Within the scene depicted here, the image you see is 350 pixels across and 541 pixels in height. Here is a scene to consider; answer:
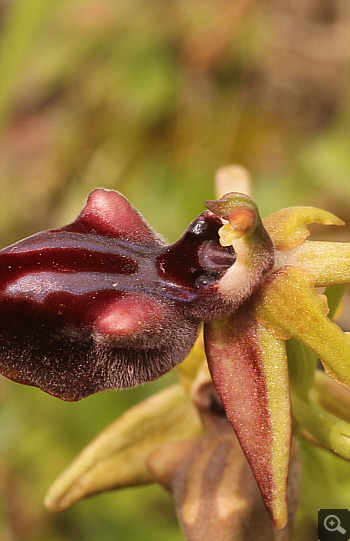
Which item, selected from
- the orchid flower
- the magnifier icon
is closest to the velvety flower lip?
the orchid flower

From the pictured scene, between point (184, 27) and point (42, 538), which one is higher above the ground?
point (184, 27)

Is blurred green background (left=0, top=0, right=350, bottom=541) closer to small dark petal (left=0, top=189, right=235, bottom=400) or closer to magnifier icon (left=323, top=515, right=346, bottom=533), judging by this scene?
magnifier icon (left=323, top=515, right=346, bottom=533)

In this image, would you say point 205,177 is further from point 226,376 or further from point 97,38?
point 226,376

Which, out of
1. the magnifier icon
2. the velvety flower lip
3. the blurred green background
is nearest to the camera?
the velvety flower lip

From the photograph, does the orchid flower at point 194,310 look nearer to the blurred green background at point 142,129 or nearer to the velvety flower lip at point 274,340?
the velvety flower lip at point 274,340

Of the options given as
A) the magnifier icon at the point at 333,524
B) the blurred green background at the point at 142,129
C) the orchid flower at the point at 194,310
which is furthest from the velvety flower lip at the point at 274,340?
the blurred green background at the point at 142,129

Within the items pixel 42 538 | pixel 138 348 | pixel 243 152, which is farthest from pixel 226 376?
pixel 243 152
